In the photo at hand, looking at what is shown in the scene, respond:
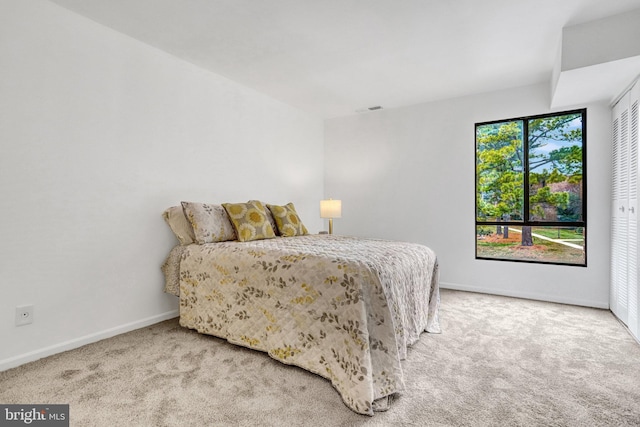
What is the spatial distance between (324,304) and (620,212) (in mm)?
3018

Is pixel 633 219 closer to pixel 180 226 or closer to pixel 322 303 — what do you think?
pixel 322 303

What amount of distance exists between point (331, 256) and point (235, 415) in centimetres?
97

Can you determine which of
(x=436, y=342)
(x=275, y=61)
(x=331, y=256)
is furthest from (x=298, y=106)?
(x=436, y=342)

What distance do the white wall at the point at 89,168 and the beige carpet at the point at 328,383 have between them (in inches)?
13.4

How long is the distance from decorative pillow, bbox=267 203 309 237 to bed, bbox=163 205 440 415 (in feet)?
1.86

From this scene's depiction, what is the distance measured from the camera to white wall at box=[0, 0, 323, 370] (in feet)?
6.91

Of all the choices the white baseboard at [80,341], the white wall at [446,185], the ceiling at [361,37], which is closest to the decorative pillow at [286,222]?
the white baseboard at [80,341]

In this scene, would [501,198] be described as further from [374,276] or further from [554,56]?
[374,276]

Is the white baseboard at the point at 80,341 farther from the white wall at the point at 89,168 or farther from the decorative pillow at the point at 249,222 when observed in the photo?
the decorative pillow at the point at 249,222

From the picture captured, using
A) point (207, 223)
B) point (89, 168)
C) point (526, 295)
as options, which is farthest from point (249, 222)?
point (526, 295)

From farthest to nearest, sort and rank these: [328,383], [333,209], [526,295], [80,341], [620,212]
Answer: [333,209]
[526,295]
[620,212]
[80,341]
[328,383]

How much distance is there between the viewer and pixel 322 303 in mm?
1908

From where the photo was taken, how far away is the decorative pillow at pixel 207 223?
2.79 meters

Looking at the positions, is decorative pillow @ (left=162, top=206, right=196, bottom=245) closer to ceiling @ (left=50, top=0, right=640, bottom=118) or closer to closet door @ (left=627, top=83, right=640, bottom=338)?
ceiling @ (left=50, top=0, right=640, bottom=118)
